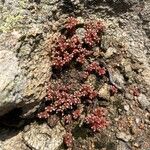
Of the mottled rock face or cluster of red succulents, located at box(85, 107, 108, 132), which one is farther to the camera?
cluster of red succulents, located at box(85, 107, 108, 132)

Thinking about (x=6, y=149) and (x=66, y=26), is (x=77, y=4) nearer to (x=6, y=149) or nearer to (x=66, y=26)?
(x=66, y=26)

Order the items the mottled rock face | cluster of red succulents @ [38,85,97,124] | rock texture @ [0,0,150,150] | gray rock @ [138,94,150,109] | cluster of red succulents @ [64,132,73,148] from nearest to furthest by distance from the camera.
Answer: the mottled rock face, rock texture @ [0,0,150,150], cluster of red succulents @ [64,132,73,148], gray rock @ [138,94,150,109], cluster of red succulents @ [38,85,97,124]

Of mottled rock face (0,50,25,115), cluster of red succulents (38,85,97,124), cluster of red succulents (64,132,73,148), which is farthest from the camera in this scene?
cluster of red succulents (38,85,97,124)

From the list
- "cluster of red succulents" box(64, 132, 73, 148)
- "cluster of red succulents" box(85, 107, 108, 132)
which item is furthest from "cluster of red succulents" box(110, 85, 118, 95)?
"cluster of red succulents" box(64, 132, 73, 148)

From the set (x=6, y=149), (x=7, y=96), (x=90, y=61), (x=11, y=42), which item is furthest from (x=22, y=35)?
(x=6, y=149)

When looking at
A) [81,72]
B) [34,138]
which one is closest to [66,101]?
[81,72]

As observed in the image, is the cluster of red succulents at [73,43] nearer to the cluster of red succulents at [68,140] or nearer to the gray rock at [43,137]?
the gray rock at [43,137]

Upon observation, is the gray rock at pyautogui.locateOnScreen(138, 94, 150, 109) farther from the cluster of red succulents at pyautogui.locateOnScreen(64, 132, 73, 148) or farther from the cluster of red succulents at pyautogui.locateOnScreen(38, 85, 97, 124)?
the cluster of red succulents at pyautogui.locateOnScreen(64, 132, 73, 148)
